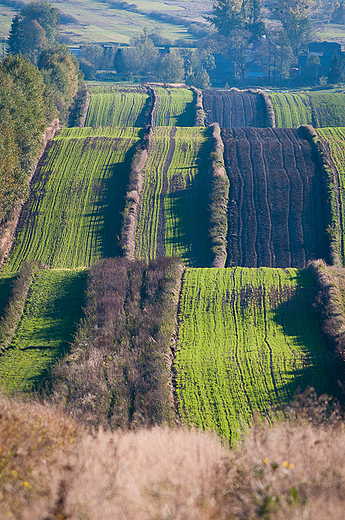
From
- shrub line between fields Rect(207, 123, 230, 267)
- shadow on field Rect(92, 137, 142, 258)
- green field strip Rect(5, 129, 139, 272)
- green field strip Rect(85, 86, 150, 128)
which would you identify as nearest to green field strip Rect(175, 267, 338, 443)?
shrub line between fields Rect(207, 123, 230, 267)

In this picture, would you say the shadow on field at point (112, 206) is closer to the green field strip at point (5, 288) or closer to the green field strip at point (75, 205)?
the green field strip at point (75, 205)

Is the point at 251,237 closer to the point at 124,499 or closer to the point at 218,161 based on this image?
the point at 218,161

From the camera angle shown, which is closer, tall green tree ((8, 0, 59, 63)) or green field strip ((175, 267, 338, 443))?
green field strip ((175, 267, 338, 443))

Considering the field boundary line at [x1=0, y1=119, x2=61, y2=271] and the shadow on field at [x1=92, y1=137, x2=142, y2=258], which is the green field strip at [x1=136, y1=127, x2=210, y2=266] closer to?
the shadow on field at [x1=92, y1=137, x2=142, y2=258]

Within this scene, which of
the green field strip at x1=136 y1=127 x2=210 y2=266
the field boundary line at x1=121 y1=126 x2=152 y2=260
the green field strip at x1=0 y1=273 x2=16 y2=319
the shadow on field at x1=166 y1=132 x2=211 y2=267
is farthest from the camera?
the green field strip at x1=136 y1=127 x2=210 y2=266

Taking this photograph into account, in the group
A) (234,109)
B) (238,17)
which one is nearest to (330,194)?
(234,109)

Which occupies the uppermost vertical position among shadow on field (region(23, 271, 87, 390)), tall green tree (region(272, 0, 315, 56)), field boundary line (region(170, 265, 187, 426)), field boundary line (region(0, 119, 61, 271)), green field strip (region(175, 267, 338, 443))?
tall green tree (region(272, 0, 315, 56))

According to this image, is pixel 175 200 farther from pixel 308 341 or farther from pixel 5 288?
pixel 308 341

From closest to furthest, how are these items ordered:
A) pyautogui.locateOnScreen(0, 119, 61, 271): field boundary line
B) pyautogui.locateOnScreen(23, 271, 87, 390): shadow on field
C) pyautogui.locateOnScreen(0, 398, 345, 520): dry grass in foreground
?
Answer: pyautogui.locateOnScreen(0, 398, 345, 520): dry grass in foreground → pyautogui.locateOnScreen(23, 271, 87, 390): shadow on field → pyautogui.locateOnScreen(0, 119, 61, 271): field boundary line
